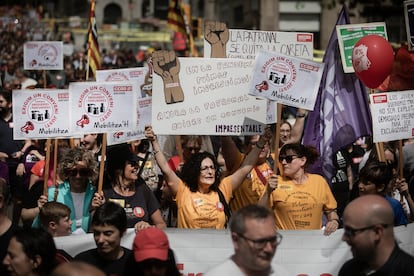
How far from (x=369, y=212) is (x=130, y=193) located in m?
3.07

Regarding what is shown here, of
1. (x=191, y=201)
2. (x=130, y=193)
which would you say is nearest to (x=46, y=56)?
A: (x=130, y=193)

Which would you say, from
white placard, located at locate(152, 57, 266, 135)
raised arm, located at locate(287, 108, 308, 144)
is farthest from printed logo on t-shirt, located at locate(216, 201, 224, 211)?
raised arm, located at locate(287, 108, 308, 144)

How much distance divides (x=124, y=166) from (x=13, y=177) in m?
3.05

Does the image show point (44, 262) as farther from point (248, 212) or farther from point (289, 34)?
point (289, 34)

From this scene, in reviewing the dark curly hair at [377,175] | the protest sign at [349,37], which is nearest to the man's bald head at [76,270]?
the dark curly hair at [377,175]

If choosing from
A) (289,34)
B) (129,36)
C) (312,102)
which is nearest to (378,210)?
(312,102)

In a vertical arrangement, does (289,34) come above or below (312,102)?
above

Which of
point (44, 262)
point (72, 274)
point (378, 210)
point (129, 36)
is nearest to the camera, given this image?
point (72, 274)

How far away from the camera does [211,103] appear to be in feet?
27.2

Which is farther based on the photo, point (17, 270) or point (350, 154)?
point (350, 154)

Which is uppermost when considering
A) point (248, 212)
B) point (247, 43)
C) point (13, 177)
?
point (247, 43)

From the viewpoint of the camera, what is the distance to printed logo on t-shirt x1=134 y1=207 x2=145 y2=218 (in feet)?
24.7

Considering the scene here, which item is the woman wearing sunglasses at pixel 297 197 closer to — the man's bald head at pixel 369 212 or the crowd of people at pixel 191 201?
the crowd of people at pixel 191 201

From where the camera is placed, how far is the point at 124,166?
772 cm
